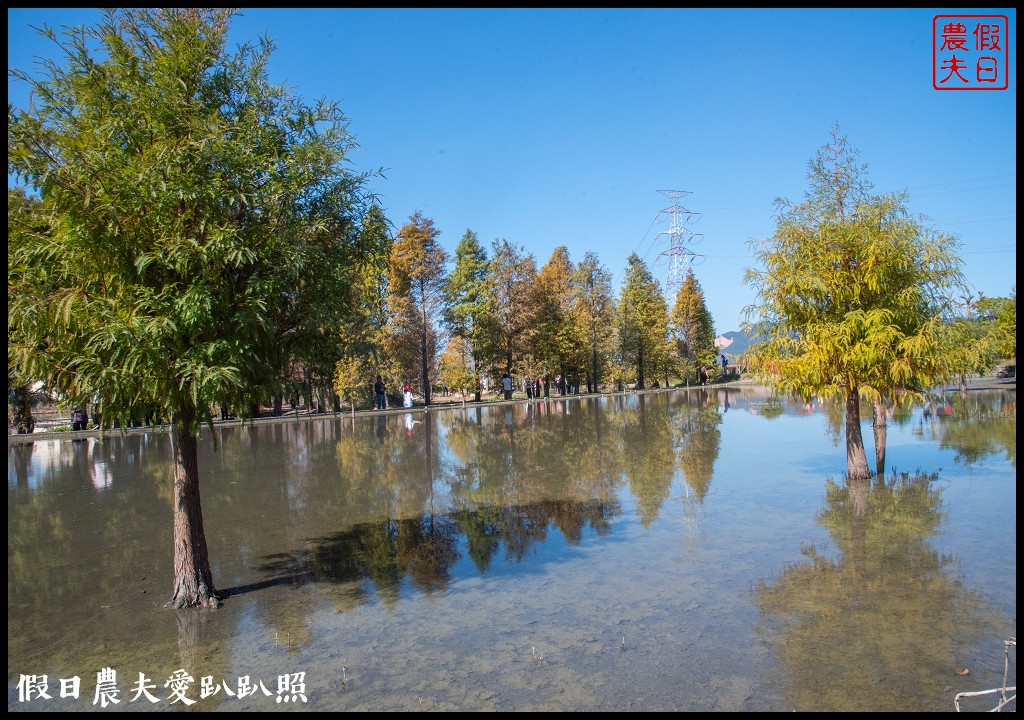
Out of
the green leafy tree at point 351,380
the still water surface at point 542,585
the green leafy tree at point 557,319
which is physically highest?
the green leafy tree at point 557,319

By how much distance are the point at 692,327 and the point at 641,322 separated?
1071 cm

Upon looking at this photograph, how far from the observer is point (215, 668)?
19.5 feet

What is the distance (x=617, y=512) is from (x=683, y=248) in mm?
66624

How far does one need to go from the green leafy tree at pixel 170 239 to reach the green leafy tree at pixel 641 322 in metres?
46.6

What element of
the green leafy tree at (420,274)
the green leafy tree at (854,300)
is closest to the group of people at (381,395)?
the green leafy tree at (420,274)

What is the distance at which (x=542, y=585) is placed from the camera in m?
7.89

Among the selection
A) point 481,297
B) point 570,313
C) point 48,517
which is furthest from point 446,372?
point 48,517

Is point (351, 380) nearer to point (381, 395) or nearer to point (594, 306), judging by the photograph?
point (381, 395)

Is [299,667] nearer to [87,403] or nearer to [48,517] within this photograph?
[87,403]

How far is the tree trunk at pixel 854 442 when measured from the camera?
519 inches

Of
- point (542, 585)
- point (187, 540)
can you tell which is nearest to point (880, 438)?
point (542, 585)

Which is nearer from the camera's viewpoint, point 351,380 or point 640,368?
point 351,380

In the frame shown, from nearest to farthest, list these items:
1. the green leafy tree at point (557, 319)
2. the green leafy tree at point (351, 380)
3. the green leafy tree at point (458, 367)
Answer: the green leafy tree at point (351, 380), the green leafy tree at point (458, 367), the green leafy tree at point (557, 319)

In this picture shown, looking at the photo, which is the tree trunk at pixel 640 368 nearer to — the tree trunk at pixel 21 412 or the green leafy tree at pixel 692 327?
the green leafy tree at pixel 692 327
